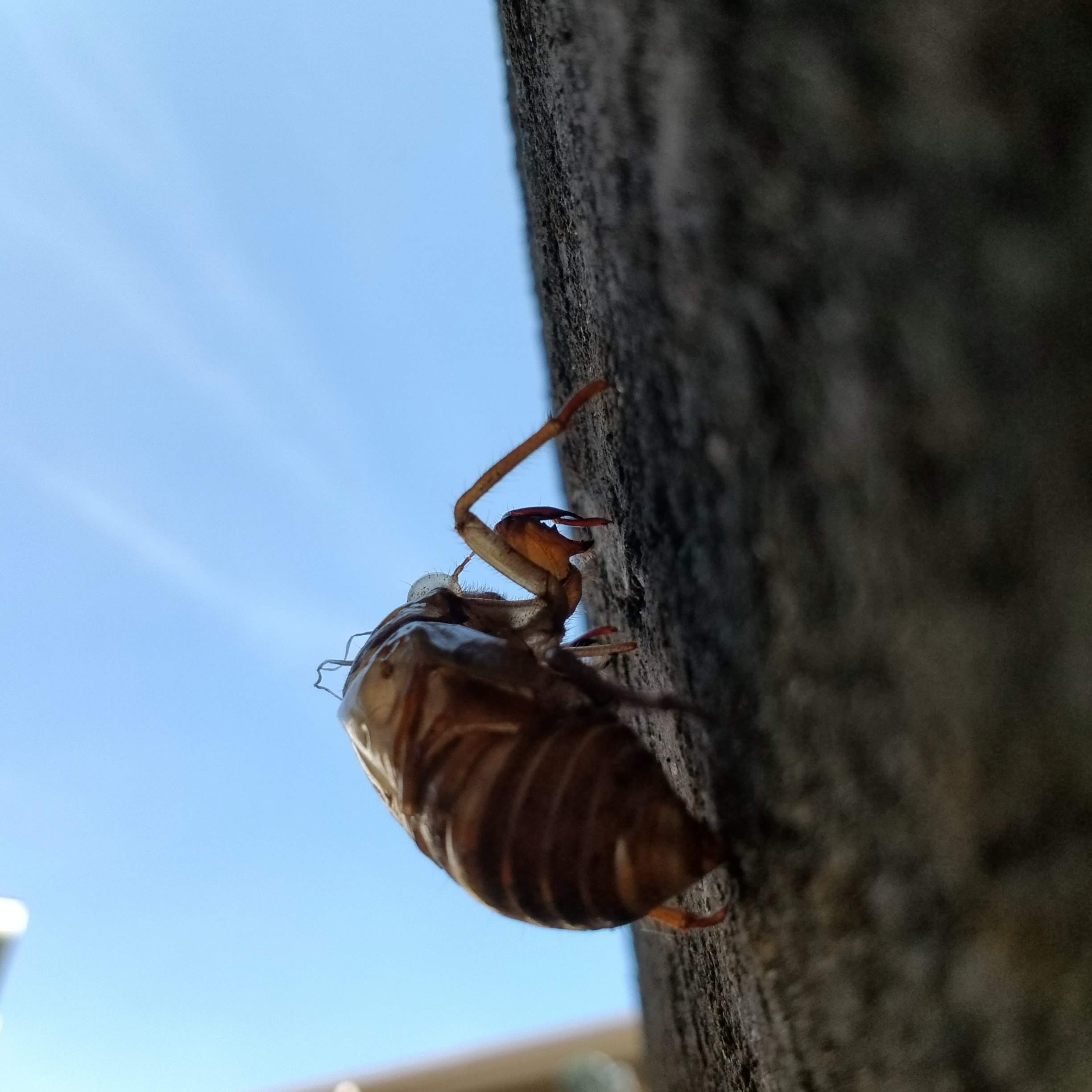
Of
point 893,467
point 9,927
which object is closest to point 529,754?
point 893,467

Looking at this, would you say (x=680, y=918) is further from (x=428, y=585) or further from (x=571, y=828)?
(x=428, y=585)

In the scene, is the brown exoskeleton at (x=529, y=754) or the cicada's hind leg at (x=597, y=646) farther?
the cicada's hind leg at (x=597, y=646)

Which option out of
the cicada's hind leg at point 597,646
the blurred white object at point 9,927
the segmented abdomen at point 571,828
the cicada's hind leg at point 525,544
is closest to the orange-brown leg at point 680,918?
the segmented abdomen at point 571,828

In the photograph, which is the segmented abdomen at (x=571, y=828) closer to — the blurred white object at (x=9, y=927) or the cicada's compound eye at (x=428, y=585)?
the cicada's compound eye at (x=428, y=585)

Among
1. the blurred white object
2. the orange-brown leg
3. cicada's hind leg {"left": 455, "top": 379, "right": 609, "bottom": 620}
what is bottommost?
the orange-brown leg

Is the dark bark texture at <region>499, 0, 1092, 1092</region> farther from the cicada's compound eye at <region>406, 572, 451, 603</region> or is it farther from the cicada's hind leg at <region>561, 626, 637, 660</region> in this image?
the cicada's compound eye at <region>406, 572, 451, 603</region>

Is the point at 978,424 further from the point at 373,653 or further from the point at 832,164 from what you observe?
the point at 373,653

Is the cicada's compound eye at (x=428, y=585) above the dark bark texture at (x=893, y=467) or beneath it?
above

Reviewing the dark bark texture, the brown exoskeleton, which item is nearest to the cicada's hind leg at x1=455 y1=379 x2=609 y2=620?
the brown exoskeleton
